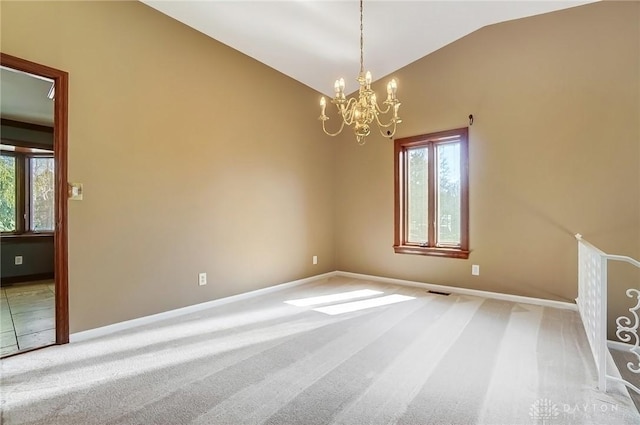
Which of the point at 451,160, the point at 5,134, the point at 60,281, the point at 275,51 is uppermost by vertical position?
the point at 275,51

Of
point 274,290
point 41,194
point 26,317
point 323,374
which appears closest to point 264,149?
point 274,290

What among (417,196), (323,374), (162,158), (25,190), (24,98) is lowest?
(323,374)

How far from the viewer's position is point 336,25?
353 cm

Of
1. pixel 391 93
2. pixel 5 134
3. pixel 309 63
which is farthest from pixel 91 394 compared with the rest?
pixel 5 134

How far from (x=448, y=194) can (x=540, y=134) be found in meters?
1.22

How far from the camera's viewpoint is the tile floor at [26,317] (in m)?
2.64

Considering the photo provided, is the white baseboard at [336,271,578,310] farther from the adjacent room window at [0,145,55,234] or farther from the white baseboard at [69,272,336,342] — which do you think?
the adjacent room window at [0,145,55,234]

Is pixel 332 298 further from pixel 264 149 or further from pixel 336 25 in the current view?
pixel 336 25

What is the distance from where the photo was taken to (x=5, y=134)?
4.78m

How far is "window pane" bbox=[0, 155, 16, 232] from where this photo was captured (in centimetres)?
498

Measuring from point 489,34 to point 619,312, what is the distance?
3.39 meters

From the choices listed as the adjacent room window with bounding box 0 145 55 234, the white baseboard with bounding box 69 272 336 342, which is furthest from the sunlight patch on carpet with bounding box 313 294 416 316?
the adjacent room window with bounding box 0 145 55 234

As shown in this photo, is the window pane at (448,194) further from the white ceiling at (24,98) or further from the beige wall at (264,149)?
the white ceiling at (24,98)

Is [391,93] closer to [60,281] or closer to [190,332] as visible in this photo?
[190,332]
